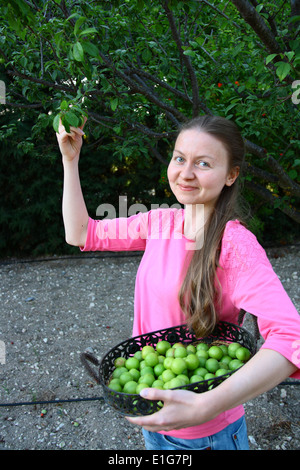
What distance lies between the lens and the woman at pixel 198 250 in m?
1.23

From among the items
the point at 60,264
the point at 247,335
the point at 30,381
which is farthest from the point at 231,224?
the point at 60,264

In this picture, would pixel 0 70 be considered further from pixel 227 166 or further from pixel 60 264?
pixel 227 166

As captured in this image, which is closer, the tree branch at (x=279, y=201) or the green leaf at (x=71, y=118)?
the green leaf at (x=71, y=118)

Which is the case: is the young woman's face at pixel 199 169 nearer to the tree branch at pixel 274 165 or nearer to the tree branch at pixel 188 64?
the tree branch at pixel 188 64

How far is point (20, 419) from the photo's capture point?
3.02 meters

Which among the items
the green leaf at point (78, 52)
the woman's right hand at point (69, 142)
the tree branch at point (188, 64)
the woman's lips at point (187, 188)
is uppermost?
the tree branch at point (188, 64)

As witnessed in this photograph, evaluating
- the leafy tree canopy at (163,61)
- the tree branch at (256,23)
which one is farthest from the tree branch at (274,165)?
the tree branch at (256,23)

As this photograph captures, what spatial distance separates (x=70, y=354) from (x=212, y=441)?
2.60 meters

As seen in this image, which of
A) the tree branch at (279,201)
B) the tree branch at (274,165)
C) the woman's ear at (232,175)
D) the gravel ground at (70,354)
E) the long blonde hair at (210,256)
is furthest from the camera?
the tree branch at (279,201)

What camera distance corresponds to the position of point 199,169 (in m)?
1.41

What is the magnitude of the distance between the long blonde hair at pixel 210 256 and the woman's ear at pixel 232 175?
0.02 m

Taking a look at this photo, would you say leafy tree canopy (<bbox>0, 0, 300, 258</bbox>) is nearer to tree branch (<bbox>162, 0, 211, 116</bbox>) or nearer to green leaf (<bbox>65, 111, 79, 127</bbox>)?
tree branch (<bbox>162, 0, 211, 116</bbox>)

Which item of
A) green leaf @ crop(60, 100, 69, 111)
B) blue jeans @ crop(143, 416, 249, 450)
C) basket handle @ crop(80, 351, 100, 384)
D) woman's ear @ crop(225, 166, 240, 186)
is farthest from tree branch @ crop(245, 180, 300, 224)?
green leaf @ crop(60, 100, 69, 111)

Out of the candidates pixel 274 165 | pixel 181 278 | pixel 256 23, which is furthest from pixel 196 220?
pixel 274 165
